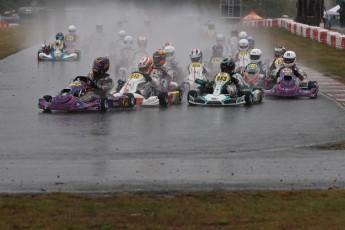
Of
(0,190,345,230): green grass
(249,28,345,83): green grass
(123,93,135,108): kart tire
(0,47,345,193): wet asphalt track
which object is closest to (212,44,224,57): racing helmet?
(249,28,345,83): green grass

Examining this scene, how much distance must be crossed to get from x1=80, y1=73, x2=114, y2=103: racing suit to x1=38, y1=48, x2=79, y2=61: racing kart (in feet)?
56.5

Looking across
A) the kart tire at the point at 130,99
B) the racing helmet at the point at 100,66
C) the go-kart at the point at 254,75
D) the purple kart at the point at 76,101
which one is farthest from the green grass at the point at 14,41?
the purple kart at the point at 76,101

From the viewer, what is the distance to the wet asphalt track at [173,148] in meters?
12.8

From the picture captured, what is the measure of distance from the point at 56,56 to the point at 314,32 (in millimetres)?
18335

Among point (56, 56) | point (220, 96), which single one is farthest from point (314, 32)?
point (220, 96)

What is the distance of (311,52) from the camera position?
44594mm

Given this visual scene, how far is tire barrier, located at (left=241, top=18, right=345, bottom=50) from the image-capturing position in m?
46.5

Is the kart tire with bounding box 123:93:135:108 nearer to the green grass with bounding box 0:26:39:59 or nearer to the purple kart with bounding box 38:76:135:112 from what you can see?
the purple kart with bounding box 38:76:135:112

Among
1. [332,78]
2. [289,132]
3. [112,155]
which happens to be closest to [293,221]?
[112,155]

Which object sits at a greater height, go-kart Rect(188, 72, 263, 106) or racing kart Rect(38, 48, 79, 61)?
go-kart Rect(188, 72, 263, 106)

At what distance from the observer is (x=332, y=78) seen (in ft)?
102

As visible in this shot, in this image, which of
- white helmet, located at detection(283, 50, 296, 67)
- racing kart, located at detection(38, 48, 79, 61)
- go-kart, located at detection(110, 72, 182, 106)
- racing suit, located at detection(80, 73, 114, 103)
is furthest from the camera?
racing kart, located at detection(38, 48, 79, 61)

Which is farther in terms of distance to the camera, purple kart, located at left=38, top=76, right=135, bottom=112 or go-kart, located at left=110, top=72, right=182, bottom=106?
go-kart, located at left=110, top=72, right=182, bottom=106

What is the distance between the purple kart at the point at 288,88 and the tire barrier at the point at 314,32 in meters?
21.2
